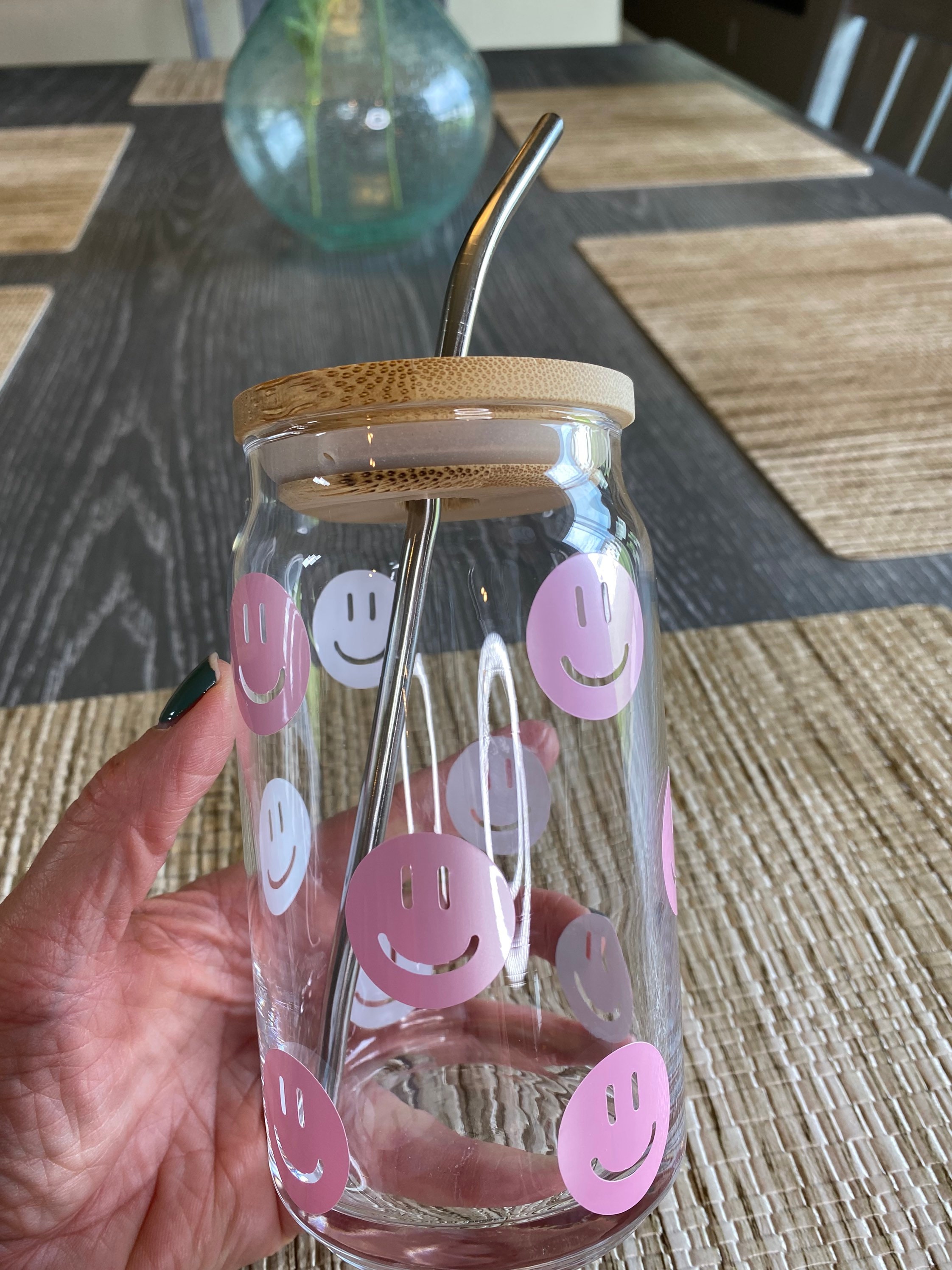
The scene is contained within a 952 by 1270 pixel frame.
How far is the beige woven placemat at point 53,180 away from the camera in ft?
3.64

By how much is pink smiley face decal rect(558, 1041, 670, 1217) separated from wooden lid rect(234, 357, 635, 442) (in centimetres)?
17

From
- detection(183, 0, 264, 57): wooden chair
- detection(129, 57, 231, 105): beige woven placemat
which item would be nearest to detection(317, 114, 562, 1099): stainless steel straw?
detection(129, 57, 231, 105): beige woven placemat

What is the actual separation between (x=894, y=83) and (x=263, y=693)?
165 centimetres

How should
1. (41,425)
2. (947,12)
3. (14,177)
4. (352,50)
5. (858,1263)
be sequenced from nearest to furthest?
1. (858,1263)
2. (41,425)
3. (352,50)
4. (14,177)
5. (947,12)

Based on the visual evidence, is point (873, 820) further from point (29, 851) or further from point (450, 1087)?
point (29, 851)

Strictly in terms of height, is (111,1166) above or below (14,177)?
above

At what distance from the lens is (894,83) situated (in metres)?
1.59

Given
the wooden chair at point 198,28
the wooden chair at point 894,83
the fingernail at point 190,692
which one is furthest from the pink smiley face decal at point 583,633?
the wooden chair at point 198,28

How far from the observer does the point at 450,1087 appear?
318 mm

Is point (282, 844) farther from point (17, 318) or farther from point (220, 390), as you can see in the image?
point (17, 318)

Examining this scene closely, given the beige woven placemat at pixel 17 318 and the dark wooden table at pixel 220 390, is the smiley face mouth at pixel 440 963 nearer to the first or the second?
the dark wooden table at pixel 220 390

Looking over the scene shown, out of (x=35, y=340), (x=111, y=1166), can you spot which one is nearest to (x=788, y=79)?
(x=35, y=340)

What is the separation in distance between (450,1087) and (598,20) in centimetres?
325

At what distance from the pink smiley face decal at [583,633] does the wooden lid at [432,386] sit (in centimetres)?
5
